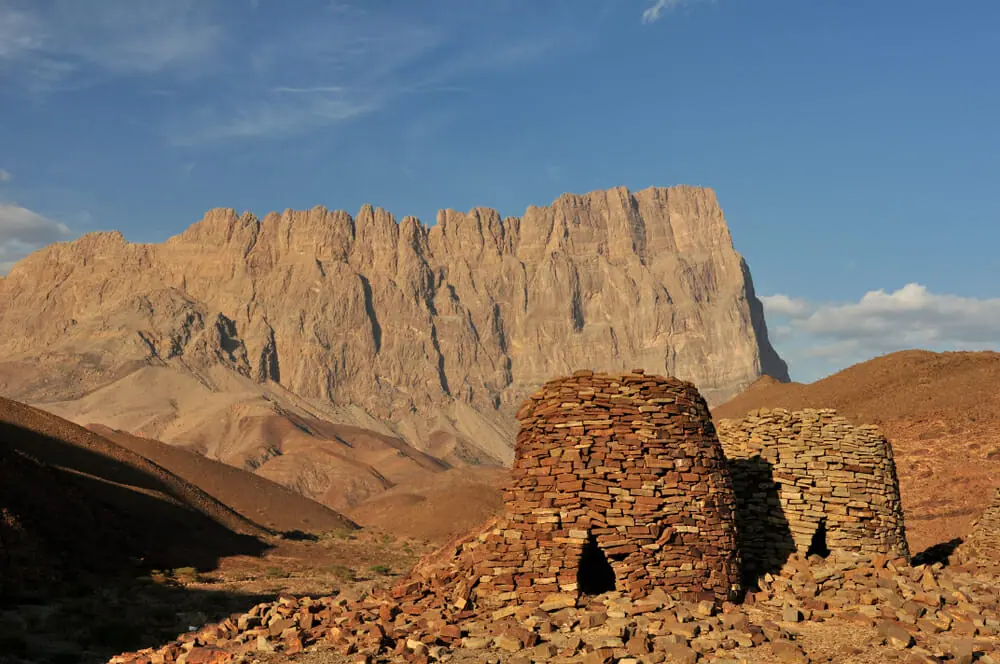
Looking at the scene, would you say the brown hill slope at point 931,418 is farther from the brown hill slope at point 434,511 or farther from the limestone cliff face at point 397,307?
the limestone cliff face at point 397,307

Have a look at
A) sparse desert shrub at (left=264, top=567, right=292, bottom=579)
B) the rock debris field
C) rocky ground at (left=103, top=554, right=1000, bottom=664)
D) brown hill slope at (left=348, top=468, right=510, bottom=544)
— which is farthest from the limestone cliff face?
rocky ground at (left=103, top=554, right=1000, bottom=664)

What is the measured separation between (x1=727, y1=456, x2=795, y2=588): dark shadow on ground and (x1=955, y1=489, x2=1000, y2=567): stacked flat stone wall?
229 inches

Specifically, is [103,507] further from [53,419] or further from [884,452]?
[884,452]

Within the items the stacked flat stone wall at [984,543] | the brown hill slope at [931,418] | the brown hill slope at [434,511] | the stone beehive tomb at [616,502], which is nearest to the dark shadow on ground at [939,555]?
the stacked flat stone wall at [984,543]

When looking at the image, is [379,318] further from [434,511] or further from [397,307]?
[434,511]

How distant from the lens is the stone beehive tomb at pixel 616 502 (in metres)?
11.4

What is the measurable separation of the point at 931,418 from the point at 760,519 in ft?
98.8

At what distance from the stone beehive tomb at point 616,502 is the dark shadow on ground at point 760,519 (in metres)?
2.35

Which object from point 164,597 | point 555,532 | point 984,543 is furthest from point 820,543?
point 164,597

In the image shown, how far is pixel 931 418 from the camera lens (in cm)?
4062

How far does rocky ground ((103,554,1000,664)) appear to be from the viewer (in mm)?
9914

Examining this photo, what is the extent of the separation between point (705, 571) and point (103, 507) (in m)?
28.7

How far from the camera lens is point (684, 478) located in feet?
38.5

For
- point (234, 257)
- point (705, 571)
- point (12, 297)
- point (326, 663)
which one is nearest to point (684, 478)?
point (705, 571)
